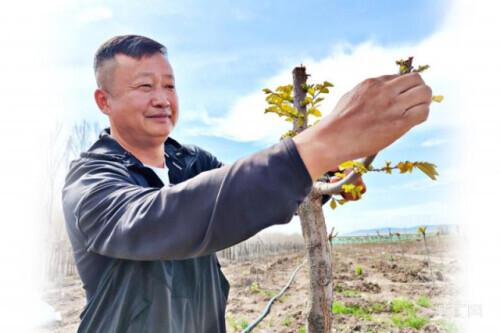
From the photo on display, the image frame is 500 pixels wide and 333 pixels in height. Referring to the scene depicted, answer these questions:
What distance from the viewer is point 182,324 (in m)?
0.72

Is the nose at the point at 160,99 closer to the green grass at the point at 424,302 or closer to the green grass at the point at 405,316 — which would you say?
the green grass at the point at 405,316

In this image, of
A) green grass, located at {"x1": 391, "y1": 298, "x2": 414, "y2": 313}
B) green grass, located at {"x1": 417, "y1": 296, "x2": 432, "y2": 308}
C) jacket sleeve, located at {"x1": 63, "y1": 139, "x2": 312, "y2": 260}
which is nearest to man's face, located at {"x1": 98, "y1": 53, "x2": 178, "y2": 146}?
jacket sleeve, located at {"x1": 63, "y1": 139, "x2": 312, "y2": 260}

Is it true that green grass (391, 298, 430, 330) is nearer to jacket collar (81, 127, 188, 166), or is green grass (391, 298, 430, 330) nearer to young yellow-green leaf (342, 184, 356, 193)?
young yellow-green leaf (342, 184, 356, 193)

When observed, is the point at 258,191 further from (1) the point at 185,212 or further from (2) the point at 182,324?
(2) the point at 182,324

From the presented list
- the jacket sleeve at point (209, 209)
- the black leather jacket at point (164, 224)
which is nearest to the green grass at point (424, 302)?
the black leather jacket at point (164, 224)

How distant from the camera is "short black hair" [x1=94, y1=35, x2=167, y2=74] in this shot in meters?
0.78

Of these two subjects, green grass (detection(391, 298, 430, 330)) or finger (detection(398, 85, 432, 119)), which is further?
A: green grass (detection(391, 298, 430, 330))

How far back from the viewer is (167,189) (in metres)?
0.50

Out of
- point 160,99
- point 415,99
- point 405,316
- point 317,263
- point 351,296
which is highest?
point 160,99

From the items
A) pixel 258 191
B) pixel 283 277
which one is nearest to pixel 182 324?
pixel 258 191

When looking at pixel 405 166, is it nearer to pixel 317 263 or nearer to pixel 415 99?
pixel 415 99

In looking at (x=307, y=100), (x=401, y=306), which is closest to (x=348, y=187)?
(x=307, y=100)

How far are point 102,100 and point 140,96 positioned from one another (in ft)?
0.30

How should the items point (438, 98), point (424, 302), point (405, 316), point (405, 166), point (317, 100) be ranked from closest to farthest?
point (438, 98) < point (405, 166) < point (317, 100) < point (405, 316) < point (424, 302)
